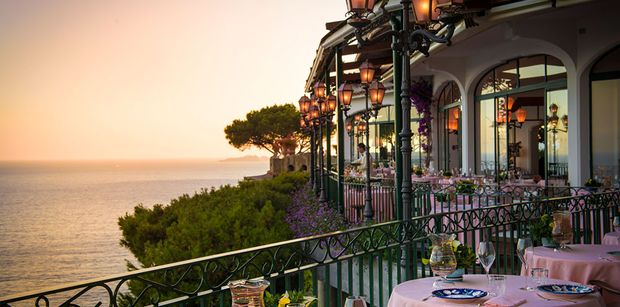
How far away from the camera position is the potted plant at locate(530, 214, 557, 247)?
201 inches

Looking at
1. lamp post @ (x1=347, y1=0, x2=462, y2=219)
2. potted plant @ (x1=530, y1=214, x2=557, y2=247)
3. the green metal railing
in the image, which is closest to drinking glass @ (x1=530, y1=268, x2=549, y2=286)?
the green metal railing

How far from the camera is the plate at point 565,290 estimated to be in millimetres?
3408

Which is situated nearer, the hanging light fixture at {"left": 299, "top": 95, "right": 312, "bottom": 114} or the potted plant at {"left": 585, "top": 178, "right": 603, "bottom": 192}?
the potted plant at {"left": 585, "top": 178, "right": 603, "bottom": 192}

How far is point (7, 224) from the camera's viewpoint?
52594mm

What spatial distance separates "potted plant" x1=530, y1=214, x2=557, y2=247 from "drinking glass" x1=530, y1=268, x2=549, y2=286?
155cm

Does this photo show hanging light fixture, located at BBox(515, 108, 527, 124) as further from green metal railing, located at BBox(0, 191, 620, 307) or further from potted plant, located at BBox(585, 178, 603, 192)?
green metal railing, located at BBox(0, 191, 620, 307)

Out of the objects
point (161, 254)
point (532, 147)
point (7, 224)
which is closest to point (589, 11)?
point (532, 147)

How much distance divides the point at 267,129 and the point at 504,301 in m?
56.5

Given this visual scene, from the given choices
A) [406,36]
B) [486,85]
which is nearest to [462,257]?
[406,36]

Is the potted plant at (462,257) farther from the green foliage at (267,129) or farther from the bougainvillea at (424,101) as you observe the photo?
the green foliage at (267,129)

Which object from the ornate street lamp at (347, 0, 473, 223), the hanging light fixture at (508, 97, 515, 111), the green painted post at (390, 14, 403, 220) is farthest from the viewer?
the hanging light fixture at (508, 97, 515, 111)

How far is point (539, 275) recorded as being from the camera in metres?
3.63

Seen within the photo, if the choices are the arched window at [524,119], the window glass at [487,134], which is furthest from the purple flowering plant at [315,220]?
the window glass at [487,134]

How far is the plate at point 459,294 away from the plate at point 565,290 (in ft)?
1.24
